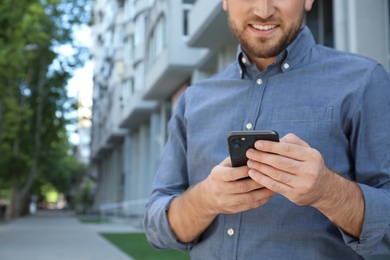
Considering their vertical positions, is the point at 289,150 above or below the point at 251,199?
above

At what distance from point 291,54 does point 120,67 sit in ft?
140

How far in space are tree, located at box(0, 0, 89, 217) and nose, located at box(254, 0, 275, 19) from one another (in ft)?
71.8

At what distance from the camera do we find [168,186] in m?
1.84

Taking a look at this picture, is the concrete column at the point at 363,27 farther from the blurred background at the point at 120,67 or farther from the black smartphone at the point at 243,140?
the black smartphone at the point at 243,140

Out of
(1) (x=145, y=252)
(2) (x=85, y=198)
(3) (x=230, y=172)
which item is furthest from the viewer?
(2) (x=85, y=198)

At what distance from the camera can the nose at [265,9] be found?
162 centimetres

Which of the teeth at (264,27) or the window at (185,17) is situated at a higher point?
the window at (185,17)

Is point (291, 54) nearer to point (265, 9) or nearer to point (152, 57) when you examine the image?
point (265, 9)

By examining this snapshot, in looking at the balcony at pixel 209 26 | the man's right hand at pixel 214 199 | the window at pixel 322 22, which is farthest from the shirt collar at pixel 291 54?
the balcony at pixel 209 26

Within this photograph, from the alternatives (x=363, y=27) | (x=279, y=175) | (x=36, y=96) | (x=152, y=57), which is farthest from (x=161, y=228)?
(x=36, y=96)

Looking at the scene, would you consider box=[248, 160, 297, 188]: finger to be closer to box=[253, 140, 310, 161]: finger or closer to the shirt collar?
box=[253, 140, 310, 161]: finger

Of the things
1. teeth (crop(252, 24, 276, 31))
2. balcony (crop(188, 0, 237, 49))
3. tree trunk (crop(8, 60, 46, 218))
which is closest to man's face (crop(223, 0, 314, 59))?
teeth (crop(252, 24, 276, 31))

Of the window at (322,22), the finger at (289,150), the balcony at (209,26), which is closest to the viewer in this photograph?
the finger at (289,150)

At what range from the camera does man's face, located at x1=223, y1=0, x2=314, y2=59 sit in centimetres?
164
